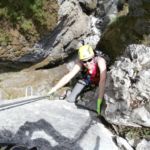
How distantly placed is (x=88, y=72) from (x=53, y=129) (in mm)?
2390

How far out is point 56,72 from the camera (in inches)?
492

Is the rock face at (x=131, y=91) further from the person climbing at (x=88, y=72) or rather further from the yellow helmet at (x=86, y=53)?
the yellow helmet at (x=86, y=53)

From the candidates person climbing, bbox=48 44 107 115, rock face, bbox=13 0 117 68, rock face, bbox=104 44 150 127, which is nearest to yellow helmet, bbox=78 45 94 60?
person climbing, bbox=48 44 107 115

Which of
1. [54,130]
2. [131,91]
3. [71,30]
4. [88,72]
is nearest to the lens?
[131,91]

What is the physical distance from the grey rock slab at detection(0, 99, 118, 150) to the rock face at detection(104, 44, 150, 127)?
56cm

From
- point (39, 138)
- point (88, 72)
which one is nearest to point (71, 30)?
point (88, 72)

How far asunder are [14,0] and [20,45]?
1406mm

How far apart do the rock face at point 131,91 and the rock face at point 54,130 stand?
500 millimetres

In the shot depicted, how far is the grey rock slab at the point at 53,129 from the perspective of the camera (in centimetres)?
768

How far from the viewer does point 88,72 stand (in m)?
10.1

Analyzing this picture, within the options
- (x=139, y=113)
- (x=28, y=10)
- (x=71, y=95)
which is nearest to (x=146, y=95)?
(x=139, y=113)

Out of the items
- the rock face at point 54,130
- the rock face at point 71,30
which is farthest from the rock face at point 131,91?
the rock face at point 71,30

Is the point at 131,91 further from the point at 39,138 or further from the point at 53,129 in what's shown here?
the point at 39,138

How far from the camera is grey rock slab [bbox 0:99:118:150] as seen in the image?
7.68m
